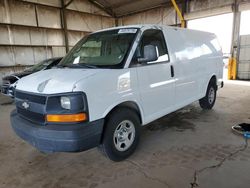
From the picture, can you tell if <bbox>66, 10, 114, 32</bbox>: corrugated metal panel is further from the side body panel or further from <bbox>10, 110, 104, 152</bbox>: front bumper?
<bbox>10, 110, 104, 152</bbox>: front bumper

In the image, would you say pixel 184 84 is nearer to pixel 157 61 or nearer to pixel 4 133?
pixel 157 61

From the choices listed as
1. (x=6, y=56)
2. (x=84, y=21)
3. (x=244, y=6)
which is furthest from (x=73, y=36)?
(x=244, y=6)

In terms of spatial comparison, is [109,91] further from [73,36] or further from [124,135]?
[73,36]

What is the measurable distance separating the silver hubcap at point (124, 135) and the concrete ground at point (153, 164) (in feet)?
0.72

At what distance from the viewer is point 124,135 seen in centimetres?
274

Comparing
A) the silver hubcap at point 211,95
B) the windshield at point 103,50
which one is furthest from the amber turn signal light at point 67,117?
the silver hubcap at point 211,95

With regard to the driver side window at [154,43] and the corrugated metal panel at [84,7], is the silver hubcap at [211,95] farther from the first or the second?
the corrugated metal panel at [84,7]

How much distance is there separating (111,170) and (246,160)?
1844mm

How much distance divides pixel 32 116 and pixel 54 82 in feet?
1.74

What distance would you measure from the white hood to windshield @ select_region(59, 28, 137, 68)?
34 centimetres

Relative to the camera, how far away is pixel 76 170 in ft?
8.48

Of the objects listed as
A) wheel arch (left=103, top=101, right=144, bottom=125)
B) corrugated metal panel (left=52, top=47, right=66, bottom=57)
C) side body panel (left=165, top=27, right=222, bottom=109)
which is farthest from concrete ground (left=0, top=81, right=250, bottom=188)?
corrugated metal panel (left=52, top=47, right=66, bottom=57)

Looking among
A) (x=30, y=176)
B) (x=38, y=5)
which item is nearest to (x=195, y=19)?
(x=38, y=5)

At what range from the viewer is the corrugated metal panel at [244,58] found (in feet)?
33.4
